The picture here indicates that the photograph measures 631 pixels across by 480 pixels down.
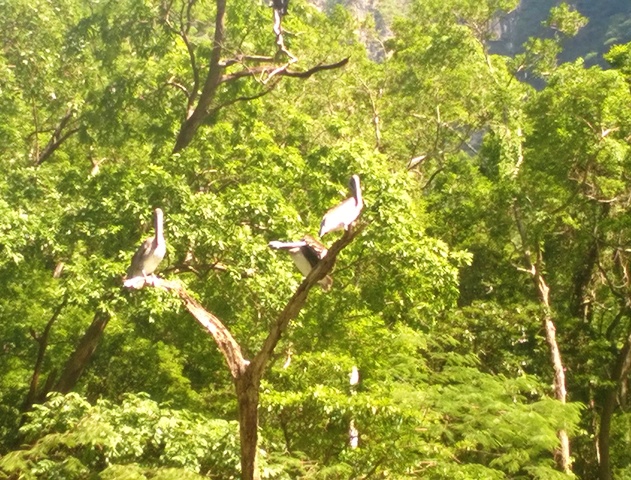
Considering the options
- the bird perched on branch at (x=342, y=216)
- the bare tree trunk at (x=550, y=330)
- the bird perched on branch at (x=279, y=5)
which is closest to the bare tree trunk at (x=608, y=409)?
the bare tree trunk at (x=550, y=330)

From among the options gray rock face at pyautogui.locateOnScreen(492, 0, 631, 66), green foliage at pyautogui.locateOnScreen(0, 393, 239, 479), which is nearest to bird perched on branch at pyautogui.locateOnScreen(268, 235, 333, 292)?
green foliage at pyautogui.locateOnScreen(0, 393, 239, 479)

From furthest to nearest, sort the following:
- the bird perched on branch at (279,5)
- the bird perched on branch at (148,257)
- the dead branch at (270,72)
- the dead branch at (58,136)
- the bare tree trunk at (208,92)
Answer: the dead branch at (58,136) < the bare tree trunk at (208,92) < the dead branch at (270,72) < the bird perched on branch at (279,5) < the bird perched on branch at (148,257)

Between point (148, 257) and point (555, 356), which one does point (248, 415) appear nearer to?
point (148, 257)

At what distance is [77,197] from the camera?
10.2m

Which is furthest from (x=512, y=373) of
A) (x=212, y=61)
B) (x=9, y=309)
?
(x=9, y=309)

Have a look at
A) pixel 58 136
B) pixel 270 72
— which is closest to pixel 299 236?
pixel 270 72

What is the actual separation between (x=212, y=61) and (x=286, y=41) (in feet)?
3.44

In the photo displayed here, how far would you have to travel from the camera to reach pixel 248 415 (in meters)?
4.25

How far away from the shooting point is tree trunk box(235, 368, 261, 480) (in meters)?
4.17

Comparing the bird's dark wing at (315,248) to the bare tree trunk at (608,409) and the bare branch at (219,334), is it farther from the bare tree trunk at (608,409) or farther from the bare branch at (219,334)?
the bare tree trunk at (608,409)

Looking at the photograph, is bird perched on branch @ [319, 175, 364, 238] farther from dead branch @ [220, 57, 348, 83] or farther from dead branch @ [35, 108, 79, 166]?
dead branch @ [35, 108, 79, 166]

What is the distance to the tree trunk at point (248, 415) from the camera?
4.17 meters

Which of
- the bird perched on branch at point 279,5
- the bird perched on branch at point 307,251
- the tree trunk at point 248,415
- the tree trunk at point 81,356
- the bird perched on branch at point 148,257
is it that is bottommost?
the tree trunk at point 248,415

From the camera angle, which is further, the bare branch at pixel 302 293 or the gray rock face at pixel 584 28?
the gray rock face at pixel 584 28
